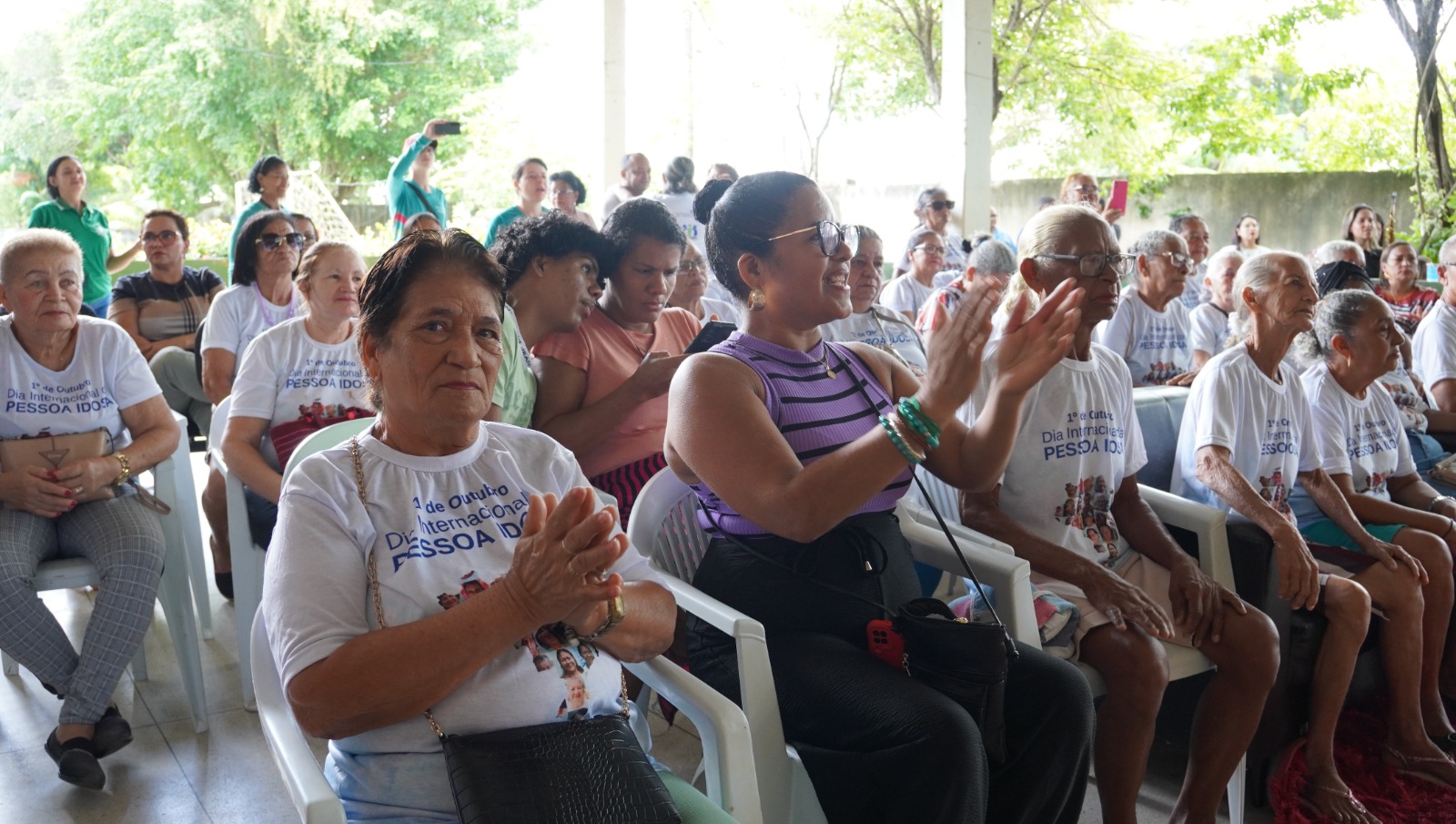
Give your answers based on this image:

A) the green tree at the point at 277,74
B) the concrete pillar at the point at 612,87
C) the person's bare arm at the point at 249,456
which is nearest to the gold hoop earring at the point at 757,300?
the person's bare arm at the point at 249,456

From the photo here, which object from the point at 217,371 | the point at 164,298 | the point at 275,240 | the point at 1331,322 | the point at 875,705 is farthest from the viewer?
the point at 164,298

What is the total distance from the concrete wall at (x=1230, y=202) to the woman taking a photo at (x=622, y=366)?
982 cm

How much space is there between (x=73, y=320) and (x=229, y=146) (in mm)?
16710

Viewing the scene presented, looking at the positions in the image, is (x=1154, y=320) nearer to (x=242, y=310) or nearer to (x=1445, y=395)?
(x=1445, y=395)

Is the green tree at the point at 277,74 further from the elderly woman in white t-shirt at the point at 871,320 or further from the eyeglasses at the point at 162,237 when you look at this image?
the elderly woman in white t-shirt at the point at 871,320

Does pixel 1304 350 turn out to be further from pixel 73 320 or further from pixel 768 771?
pixel 73 320

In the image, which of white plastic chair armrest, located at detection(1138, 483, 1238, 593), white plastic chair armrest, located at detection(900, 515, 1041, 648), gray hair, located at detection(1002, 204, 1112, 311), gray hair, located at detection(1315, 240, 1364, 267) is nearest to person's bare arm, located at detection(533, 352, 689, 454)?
white plastic chair armrest, located at detection(900, 515, 1041, 648)

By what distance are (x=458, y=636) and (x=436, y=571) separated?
0.15m

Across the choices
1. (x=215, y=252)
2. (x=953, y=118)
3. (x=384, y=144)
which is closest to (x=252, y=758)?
(x=953, y=118)

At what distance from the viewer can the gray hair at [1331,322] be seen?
3260mm

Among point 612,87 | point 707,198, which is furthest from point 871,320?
point 612,87

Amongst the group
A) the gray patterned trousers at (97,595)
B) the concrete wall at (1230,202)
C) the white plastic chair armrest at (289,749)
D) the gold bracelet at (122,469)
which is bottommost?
the gray patterned trousers at (97,595)

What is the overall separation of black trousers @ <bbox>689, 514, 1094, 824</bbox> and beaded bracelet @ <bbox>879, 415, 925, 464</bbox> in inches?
12.7

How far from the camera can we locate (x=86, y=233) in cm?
656
